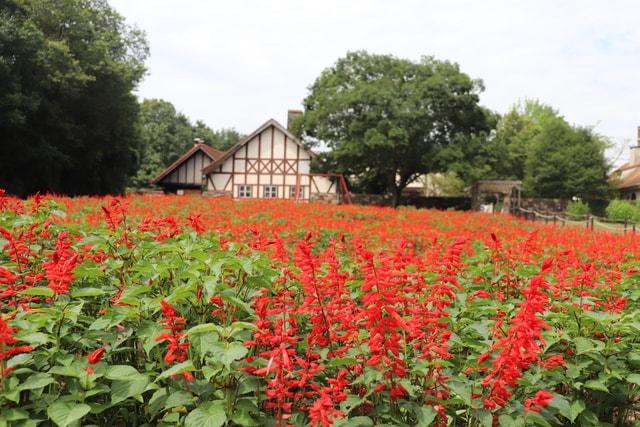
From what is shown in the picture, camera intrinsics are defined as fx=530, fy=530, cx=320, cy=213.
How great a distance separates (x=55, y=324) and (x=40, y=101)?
1231 inches

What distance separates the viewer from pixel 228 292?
294cm

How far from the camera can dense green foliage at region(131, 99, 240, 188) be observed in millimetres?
75000

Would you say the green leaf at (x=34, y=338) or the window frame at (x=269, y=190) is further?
the window frame at (x=269, y=190)

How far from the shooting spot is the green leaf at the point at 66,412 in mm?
2277

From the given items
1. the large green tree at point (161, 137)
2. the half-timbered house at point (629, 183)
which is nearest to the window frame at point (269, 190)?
the large green tree at point (161, 137)

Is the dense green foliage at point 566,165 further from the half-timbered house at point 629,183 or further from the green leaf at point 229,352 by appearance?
the green leaf at point 229,352

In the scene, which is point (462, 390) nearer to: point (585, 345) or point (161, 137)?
point (585, 345)

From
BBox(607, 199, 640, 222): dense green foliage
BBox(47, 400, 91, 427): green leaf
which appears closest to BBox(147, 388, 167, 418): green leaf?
BBox(47, 400, 91, 427): green leaf

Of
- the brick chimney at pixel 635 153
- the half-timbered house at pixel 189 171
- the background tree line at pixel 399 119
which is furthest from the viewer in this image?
the brick chimney at pixel 635 153

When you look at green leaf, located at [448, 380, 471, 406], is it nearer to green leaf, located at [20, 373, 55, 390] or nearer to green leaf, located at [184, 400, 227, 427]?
green leaf, located at [184, 400, 227, 427]

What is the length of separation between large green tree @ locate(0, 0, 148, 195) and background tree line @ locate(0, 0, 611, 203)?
0.26 ft

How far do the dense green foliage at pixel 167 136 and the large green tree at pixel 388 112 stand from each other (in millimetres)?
39299

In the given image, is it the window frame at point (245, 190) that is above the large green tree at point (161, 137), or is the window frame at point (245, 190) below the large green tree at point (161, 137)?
below

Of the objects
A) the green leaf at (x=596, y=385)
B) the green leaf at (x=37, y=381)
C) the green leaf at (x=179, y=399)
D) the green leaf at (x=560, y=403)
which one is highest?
the green leaf at (x=37, y=381)
